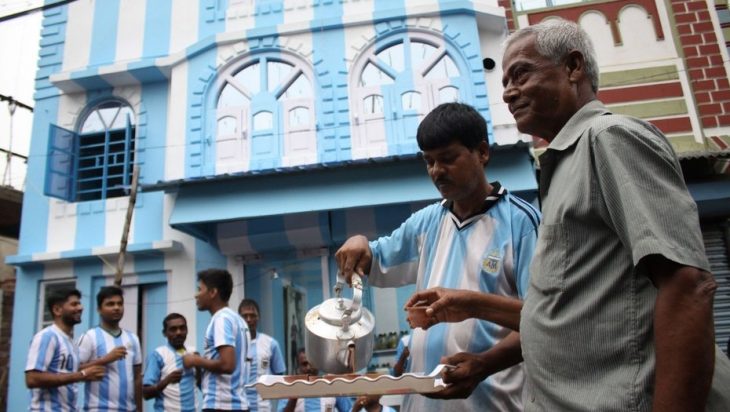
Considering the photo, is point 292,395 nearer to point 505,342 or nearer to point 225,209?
point 505,342

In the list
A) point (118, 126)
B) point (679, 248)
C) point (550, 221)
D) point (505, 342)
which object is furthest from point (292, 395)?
point (118, 126)

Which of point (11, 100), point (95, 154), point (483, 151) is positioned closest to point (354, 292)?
point (483, 151)

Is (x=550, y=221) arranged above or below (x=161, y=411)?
above

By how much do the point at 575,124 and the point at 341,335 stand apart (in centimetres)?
97

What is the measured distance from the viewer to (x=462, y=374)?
144 centimetres

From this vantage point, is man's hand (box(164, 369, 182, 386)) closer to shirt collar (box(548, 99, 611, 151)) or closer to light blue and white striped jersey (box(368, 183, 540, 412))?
light blue and white striped jersey (box(368, 183, 540, 412))

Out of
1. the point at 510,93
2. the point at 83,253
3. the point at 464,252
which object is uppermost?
the point at 83,253

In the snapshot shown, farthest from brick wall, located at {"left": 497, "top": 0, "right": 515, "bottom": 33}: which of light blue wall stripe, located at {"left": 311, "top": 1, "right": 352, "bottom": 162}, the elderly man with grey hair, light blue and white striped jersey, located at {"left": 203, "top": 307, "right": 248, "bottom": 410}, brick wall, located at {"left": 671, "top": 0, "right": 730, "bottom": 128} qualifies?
the elderly man with grey hair

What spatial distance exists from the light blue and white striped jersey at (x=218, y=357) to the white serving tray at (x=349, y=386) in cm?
275

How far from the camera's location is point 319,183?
7.13 m

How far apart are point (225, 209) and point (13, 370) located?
13.1 feet

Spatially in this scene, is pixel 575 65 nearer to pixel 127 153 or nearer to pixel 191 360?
pixel 191 360

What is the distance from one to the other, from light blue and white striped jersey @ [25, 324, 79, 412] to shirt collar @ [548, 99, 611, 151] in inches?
163

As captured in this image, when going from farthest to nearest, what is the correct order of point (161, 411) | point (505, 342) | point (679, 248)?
point (161, 411) < point (505, 342) < point (679, 248)
